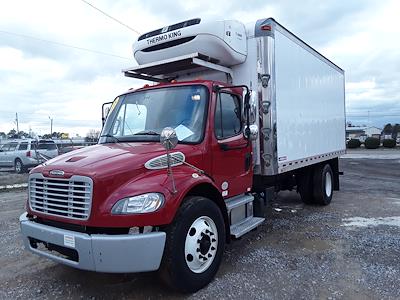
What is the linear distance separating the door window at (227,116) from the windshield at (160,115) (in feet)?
0.98

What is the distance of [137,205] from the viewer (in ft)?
11.8

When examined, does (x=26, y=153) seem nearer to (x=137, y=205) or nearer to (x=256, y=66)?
(x=256, y=66)

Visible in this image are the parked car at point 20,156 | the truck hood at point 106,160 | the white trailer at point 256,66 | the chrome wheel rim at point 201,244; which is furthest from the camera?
the parked car at point 20,156

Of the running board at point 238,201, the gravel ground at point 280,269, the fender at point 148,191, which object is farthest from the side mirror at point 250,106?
the gravel ground at point 280,269

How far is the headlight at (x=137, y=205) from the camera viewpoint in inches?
141

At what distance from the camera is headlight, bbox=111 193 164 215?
3.58 meters

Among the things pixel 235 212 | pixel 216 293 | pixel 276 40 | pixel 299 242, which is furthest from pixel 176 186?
pixel 276 40

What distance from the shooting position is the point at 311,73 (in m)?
7.84

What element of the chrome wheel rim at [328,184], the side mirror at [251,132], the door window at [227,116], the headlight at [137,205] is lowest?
the chrome wheel rim at [328,184]

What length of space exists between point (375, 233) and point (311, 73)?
3488mm

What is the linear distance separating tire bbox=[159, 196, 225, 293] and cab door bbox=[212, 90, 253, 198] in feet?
2.32

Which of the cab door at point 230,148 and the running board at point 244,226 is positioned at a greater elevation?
the cab door at point 230,148

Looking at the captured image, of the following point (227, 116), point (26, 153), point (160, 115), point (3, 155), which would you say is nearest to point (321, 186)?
point (227, 116)

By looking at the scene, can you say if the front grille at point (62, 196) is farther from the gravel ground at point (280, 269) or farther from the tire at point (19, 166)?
the tire at point (19, 166)
